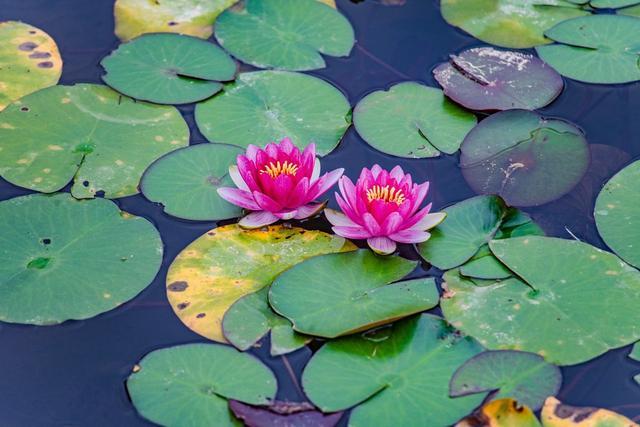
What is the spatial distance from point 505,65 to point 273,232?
5.33 ft

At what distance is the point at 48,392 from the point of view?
3.00m

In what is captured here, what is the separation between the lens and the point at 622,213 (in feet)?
11.8

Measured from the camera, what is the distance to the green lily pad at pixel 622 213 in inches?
137

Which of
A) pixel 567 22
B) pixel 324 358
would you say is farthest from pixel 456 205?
pixel 567 22

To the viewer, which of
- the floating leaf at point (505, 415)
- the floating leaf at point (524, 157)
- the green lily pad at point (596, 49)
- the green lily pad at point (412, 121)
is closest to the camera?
the floating leaf at point (505, 415)

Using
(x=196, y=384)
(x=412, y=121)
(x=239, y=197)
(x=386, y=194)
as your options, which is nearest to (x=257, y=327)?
(x=196, y=384)

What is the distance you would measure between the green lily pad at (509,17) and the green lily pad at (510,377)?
Result: 2.12 metres

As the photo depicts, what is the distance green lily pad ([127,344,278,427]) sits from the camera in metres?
2.87

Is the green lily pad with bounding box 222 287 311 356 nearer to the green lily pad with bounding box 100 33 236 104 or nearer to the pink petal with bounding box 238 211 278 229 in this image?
the pink petal with bounding box 238 211 278 229

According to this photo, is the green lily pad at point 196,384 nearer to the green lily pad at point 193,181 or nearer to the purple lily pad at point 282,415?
the purple lily pad at point 282,415

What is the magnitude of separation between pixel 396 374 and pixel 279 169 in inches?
39.9

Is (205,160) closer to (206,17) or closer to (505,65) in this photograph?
(206,17)

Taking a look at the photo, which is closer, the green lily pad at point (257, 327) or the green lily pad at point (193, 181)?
the green lily pad at point (257, 327)

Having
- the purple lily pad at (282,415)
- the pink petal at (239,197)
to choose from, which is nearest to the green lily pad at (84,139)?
the pink petal at (239,197)
